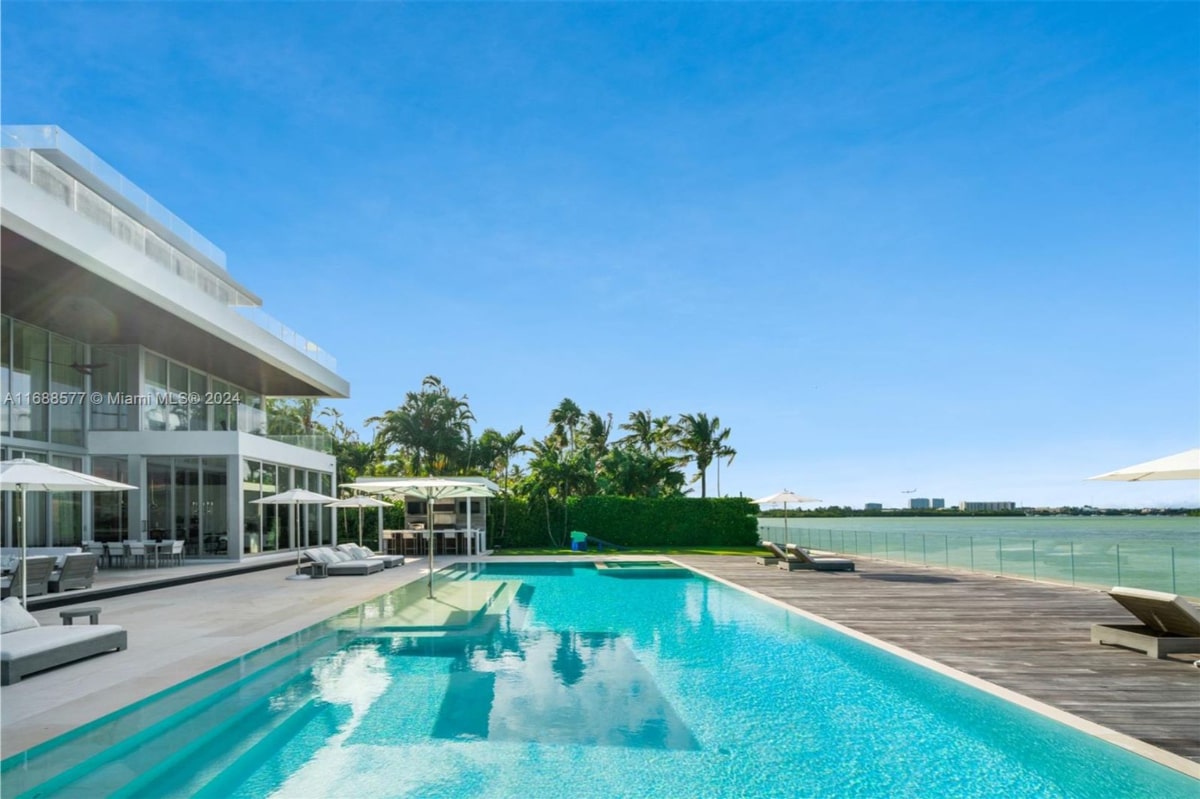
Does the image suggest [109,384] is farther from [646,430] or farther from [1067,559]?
[646,430]

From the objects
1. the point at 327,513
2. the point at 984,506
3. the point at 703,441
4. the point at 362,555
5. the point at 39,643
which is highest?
the point at 703,441

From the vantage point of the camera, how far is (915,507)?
104000 mm

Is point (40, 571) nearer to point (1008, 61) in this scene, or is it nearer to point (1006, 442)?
point (1008, 61)

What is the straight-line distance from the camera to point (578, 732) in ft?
22.2

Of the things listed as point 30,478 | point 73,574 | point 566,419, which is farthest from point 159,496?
point 566,419

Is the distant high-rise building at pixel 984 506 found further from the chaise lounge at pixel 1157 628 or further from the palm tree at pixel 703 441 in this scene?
the chaise lounge at pixel 1157 628

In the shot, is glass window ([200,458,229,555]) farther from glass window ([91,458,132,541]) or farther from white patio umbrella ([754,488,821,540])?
white patio umbrella ([754,488,821,540])

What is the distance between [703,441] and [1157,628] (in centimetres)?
3827

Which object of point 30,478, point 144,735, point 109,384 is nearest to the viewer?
point 144,735

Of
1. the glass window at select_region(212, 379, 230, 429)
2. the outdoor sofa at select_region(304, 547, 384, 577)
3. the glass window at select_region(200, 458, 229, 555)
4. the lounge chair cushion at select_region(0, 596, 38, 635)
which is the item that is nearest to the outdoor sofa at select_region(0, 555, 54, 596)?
the lounge chair cushion at select_region(0, 596, 38, 635)

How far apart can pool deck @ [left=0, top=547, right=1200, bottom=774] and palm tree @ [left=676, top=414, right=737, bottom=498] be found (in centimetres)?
2781

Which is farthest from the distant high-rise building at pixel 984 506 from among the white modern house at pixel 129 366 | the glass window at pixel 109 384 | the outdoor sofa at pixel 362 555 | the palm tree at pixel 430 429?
the glass window at pixel 109 384

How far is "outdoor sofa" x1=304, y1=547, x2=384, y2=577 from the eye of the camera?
64.7ft

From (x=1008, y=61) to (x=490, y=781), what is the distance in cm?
1856
